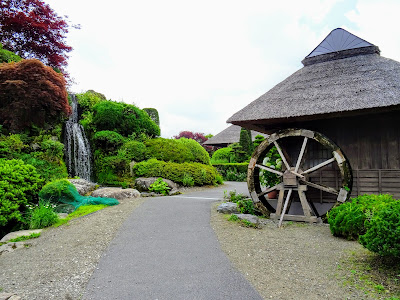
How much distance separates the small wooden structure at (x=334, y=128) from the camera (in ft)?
20.9

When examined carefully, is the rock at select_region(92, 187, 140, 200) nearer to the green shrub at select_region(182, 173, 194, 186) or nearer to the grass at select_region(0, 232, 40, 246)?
the green shrub at select_region(182, 173, 194, 186)

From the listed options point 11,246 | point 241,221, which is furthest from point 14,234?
point 241,221

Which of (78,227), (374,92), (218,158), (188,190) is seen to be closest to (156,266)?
(78,227)

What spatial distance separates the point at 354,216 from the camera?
16.4ft

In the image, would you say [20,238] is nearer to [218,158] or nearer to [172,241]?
[172,241]

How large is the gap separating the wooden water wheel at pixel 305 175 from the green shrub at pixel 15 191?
554 centimetres

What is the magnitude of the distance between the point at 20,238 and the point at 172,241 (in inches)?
113

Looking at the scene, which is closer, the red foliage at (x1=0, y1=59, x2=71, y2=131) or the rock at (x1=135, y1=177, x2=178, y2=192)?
the red foliage at (x1=0, y1=59, x2=71, y2=131)

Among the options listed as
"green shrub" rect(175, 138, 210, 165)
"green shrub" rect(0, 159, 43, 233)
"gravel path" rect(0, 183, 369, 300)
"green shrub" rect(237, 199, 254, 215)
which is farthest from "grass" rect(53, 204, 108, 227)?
"green shrub" rect(175, 138, 210, 165)

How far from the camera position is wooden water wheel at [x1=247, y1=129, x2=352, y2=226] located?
6.63 metres

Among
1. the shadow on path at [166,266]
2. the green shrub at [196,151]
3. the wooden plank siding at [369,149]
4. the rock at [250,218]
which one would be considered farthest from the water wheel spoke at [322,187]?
the green shrub at [196,151]

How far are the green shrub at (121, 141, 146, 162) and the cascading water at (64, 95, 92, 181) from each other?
168 centimetres

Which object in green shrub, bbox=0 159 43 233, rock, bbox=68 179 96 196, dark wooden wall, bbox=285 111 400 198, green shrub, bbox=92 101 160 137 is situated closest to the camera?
green shrub, bbox=0 159 43 233

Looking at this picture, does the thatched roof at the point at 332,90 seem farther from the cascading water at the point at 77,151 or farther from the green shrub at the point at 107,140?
the cascading water at the point at 77,151
